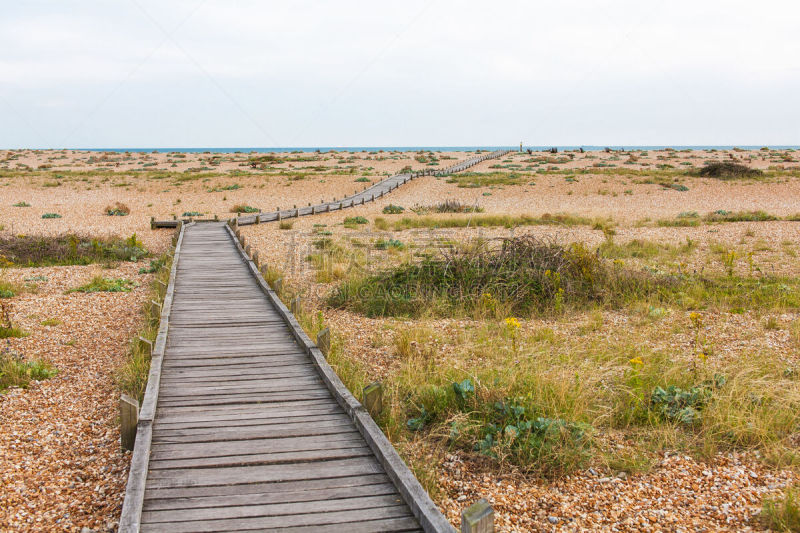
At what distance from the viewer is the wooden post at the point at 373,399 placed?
4.70 meters

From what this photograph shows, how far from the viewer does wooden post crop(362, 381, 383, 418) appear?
470 cm

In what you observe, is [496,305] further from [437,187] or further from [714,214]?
[437,187]

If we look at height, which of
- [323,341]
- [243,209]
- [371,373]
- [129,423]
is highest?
[243,209]

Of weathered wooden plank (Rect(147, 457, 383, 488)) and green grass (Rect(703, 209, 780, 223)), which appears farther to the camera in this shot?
green grass (Rect(703, 209, 780, 223))

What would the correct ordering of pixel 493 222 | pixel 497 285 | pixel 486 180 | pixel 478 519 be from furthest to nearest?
1. pixel 486 180
2. pixel 493 222
3. pixel 497 285
4. pixel 478 519

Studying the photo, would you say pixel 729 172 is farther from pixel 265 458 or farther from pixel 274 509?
pixel 274 509

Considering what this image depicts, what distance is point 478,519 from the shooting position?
2793 mm

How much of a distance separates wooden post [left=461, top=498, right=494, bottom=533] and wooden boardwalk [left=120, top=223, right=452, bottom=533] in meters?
0.47

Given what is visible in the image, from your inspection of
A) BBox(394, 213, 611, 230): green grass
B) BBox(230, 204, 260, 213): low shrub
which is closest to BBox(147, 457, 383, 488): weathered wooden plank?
BBox(394, 213, 611, 230): green grass

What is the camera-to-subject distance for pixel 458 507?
402 centimetres

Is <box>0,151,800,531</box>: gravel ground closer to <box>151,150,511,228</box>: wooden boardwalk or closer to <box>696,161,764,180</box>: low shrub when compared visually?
<box>151,150,511,228</box>: wooden boardwalk

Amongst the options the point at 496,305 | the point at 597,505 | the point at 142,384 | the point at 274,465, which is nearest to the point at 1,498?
the point at 142,384

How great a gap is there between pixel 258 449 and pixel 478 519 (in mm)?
2093

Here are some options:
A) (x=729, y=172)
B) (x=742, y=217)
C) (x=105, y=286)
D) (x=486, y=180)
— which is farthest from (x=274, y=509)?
(x=729, y=172)
